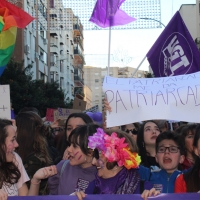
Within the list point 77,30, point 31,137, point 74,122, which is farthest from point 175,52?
point 77,30

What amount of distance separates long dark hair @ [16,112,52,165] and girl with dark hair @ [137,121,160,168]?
3.75 feet

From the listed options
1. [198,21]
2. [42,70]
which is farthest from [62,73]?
[198,21]

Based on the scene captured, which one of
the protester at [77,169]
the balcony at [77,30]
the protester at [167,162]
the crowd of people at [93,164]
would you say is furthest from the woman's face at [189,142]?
the balcony at [77,30]

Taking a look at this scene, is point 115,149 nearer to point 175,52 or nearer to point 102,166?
point 102,166

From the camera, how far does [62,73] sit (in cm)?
5791

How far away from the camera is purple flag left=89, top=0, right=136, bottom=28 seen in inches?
260

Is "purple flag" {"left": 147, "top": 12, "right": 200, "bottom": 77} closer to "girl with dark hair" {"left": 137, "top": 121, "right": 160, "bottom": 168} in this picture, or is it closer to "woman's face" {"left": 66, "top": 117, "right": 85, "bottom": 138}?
"girl with dark hair" {"left": 137, "top": 121, "right": 160, "bottom": 168}

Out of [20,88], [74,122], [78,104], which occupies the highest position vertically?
[20,88]

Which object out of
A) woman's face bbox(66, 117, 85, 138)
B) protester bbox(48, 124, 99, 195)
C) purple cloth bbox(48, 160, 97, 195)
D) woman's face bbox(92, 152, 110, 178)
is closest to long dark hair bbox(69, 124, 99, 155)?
protester bbox(48, 124, 99, 195)

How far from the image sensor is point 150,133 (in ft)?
15.7

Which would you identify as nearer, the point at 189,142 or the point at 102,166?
the point at 102,166

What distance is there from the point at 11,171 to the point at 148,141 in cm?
183

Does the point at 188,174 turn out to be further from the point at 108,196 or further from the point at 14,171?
the point at 14,171

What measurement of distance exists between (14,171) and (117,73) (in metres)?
104
